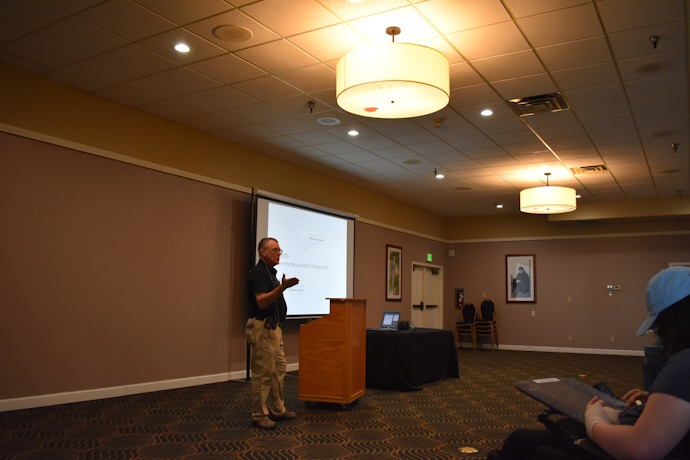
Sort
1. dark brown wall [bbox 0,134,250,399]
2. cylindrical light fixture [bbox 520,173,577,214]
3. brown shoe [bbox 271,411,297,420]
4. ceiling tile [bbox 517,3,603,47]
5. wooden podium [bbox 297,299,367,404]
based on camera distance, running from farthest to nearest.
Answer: cylindrical light fixture [bbox 520,173,577,214], wooden podium [bbox 297,299,367,404], dark brown wall [bbox 0,134,250,399], brown shoe [bbox 271,411,297,420], ceiling tile [bbox 517,3,603,47]

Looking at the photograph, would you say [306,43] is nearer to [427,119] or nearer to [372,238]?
[427,119]

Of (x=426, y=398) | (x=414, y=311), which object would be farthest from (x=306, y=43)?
(x=414, y=311)

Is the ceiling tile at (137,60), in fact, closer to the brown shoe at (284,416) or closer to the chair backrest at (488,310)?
the brown shoe at (284,416)

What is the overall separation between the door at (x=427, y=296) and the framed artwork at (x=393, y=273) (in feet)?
3.14

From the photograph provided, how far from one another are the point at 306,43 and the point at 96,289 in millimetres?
3576

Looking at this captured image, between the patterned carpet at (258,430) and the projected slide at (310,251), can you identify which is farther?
the projected slide at (310,251)

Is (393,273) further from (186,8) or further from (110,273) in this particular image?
(186,8)

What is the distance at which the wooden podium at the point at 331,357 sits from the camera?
5.70 meters

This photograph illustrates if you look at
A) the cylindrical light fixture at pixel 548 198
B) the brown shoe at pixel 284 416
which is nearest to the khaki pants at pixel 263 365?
the brown shoe at pixel 284 416

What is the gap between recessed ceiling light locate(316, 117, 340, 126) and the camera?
6.96 m

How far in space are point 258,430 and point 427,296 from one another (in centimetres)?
963

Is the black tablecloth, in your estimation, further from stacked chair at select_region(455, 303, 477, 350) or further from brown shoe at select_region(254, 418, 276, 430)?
stacked chair at select_region(455, 303, 477, 350)

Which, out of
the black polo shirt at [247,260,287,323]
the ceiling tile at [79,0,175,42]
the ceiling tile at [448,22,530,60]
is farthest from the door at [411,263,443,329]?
the ceiling tile at [79,0,175,42]

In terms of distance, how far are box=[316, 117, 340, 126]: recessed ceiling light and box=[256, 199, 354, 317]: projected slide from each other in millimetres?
1602
